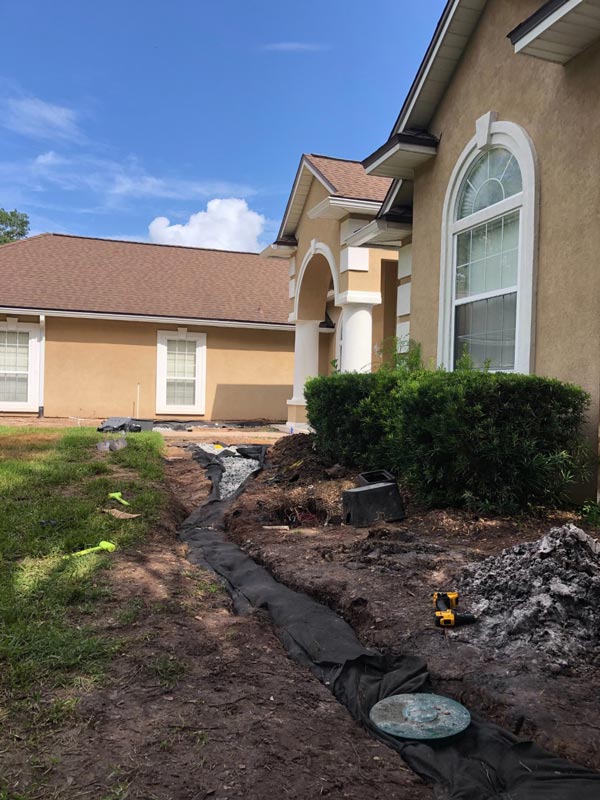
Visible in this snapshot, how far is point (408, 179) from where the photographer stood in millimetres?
9609

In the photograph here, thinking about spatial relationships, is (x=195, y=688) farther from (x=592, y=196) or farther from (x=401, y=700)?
(x=592, y=196)

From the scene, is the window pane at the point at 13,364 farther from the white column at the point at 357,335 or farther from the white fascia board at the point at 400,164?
the white fascia board at the point at 400,164

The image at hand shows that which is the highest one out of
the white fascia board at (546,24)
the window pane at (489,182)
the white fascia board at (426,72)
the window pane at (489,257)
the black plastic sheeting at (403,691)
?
the white fascia board at (426,72)

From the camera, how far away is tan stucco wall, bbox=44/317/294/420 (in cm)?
1839

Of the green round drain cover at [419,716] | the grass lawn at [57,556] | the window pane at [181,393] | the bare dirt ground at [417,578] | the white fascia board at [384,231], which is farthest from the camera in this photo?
the window pane at [181,393]

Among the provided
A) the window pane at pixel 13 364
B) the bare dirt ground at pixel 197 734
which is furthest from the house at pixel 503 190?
the window pane at pixel 13 364

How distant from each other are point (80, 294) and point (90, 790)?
18110 millimetres

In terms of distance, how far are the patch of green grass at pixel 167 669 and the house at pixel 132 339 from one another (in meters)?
16.1

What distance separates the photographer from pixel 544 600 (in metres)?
3.58

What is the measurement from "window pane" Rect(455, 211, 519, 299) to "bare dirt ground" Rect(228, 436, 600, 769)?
9.27ft

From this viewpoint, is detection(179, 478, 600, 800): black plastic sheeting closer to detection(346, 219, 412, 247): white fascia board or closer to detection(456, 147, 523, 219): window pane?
detection(456, 147, 523, 219): window pane

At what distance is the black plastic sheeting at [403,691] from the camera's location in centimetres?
234

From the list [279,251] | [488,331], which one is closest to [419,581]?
[488,331]

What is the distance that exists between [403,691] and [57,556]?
10.0ft
